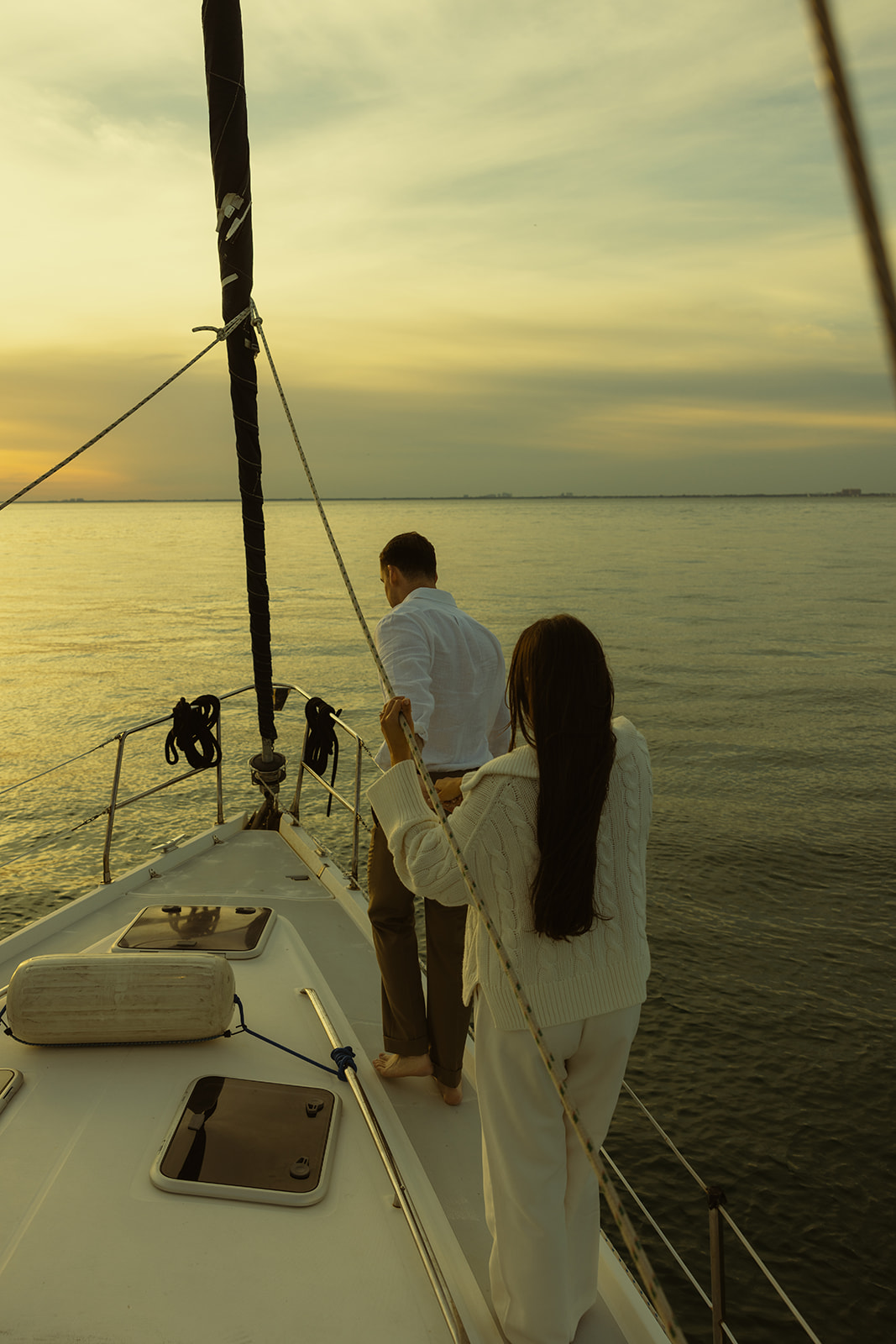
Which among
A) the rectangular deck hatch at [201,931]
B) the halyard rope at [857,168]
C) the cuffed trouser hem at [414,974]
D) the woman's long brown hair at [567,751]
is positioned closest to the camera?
the halyard rope at [857,168]

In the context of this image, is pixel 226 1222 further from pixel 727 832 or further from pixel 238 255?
pixel 727 832

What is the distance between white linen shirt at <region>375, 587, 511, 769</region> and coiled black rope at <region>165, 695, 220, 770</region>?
11.4 ft

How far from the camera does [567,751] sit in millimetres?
1654

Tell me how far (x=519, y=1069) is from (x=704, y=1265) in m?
3.64

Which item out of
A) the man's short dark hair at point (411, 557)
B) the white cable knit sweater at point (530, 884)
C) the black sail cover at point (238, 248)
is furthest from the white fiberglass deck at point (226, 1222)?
the black sail cover at point (238, 248)

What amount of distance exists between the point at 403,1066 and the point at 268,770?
322cm

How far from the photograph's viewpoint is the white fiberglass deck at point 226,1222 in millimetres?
1924

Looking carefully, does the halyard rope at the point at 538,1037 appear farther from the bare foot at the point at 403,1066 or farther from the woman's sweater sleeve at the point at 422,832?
the bare foot at the point at 403,1066

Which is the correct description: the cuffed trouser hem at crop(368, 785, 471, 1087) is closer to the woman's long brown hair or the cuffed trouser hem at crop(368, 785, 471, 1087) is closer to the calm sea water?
the woman's long brown hair

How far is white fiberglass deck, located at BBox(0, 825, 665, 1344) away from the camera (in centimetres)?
192

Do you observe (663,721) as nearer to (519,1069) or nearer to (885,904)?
(885,904)

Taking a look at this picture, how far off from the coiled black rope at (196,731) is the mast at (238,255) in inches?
24.4

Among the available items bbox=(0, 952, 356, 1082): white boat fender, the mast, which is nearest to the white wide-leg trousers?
bbox=(0, 952, 356, 1082): white boat fender

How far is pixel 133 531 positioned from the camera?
110 m
